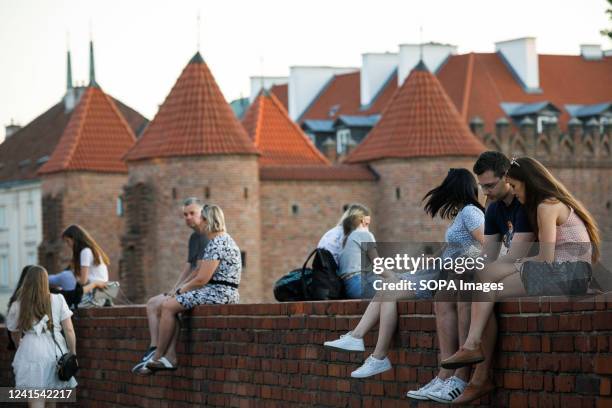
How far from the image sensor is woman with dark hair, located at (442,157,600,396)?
9805 mm

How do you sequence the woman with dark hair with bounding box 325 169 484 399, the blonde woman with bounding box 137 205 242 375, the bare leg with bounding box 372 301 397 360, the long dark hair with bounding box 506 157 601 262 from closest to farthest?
the long dark hair with bounding box 506 157 601 262
the woman with dark hair with bounding box 325 169 484 399
the bare leg with bounding box 372 301 397 360
the blonde woman with bounding box 137 205 242 375

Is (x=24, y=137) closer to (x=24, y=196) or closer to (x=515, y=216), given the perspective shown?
(x=24, y=196)

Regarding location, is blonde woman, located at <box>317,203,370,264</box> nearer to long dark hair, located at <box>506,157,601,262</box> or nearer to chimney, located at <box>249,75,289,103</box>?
long dark hair, located at <box>506,157,601,262</box>

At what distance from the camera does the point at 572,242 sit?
32.4 ft

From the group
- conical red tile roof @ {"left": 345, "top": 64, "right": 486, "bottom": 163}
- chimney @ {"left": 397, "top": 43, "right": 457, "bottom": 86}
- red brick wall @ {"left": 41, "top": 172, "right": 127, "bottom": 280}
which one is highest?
chimney @ {"left": 397, "top": 43, "right": 457, "bottom": 86}

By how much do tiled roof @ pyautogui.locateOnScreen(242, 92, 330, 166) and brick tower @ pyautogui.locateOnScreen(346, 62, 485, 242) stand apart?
11.0 ft

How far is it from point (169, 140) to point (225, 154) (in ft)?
5.86

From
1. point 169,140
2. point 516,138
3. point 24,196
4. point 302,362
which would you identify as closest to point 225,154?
point 169,140

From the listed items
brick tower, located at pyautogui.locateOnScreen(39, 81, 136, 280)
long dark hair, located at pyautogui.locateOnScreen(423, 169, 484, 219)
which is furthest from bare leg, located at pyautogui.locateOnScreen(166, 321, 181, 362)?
brick tower, located at pyautogui.locateOnScreen(39, 81, 136, 280)

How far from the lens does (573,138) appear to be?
227ft

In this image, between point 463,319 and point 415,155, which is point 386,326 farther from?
point 415,155

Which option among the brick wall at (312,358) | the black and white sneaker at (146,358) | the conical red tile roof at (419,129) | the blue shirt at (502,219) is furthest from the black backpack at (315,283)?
the conical red tile roof at (419,129)

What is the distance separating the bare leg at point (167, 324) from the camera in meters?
14.4

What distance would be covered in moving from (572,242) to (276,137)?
54.3 meters
